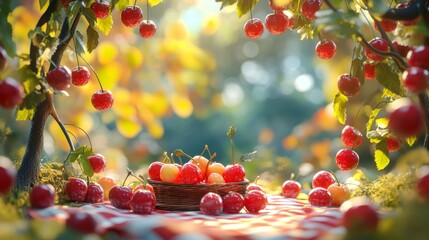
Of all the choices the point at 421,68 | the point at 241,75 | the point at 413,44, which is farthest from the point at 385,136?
the point at 241,75

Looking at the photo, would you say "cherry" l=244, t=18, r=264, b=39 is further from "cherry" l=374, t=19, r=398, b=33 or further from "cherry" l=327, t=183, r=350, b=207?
"cherry" l=327, t=183, r=350, b=207

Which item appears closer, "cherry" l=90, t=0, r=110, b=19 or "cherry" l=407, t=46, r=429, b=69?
"cherry" l=407, t=46, r=429, b=69

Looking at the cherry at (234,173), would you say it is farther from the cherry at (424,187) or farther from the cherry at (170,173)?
the cherry at (424,187)

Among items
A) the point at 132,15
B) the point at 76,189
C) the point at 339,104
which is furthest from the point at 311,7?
the point at 76,189

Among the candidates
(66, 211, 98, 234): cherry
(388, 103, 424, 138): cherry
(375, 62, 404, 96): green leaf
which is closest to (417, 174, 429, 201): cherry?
(388, 103, 424, 138): cherry

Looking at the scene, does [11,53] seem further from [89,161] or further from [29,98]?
[89,161]

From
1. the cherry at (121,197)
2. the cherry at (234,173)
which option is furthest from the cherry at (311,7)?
the cherry at (121,197)
